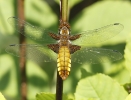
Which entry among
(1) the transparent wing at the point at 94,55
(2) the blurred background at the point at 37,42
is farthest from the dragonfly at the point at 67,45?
(2) the blurred background at the point at 37,42

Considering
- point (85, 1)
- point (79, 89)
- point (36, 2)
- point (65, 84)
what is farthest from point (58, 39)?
point (85, 1)

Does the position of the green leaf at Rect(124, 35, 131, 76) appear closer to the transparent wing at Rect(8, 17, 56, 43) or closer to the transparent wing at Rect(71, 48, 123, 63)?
the transparent wing at Rect(71, 48, 123, 63)

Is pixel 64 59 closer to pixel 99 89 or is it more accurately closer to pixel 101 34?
pixel 99 89

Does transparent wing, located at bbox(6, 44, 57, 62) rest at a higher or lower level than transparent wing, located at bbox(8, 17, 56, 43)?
lower

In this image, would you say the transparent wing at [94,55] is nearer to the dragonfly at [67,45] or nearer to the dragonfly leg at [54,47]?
the dragonfly at [67,45]

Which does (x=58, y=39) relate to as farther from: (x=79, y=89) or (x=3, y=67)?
(x=3, y=67)

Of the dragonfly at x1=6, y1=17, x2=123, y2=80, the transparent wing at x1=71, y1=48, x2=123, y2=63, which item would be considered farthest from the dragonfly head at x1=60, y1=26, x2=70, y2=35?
the transparent wing at x1=71, y1=48, x2=123, y2=63

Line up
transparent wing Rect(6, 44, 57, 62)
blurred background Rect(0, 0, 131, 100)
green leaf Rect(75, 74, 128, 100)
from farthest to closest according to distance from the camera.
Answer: blurred background Rect(0, 0, 131, 100)
transparent wing Rect(6, 44, 57, 62)
green leaf Rect(75, 74, 128, 100)
